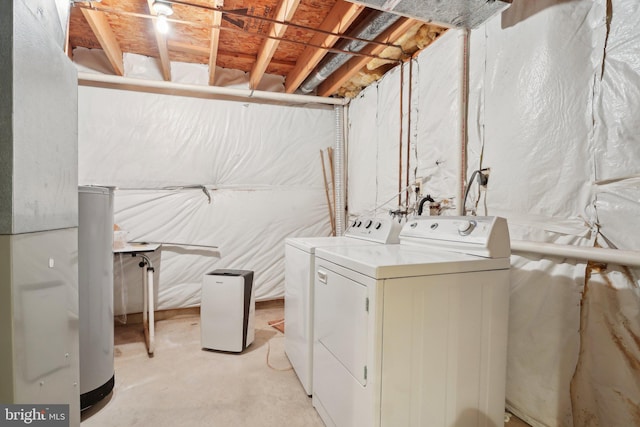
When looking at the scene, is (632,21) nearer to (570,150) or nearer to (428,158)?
(570,150)

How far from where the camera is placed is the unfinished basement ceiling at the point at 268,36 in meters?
2.15

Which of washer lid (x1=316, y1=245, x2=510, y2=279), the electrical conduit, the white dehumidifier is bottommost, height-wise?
the white dehumidifier

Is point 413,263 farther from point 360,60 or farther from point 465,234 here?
point 360,60

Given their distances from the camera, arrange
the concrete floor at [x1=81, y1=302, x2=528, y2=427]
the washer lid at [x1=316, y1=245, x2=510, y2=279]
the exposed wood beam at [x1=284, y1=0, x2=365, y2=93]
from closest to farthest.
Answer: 1. the washer lid at [x1=316, y1=245, x2=510, y2=279]
2. the concrete floor at [x1=81, y1=302, x2=528, y2=427]
3. the exposed wood beam at [x1=284, y1=0, x2=365, y2=93]

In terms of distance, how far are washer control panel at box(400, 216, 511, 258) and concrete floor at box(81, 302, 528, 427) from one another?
0.99 meters

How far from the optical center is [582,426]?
138 centimetres

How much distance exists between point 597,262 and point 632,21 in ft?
3.19

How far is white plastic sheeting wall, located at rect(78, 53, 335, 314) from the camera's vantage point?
9.68 ft

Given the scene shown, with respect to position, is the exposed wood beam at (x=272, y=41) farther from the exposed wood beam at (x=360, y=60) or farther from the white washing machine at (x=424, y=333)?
the white washing machine at (x=424, y=333)

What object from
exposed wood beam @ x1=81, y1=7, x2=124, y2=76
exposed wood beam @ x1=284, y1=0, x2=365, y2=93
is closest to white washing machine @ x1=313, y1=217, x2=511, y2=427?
exposed wood beam @ x1=284, y1=0, x2=365, y2=93

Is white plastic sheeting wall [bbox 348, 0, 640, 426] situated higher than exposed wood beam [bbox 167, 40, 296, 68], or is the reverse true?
exposed wood beam [bbox 167, 40, 296, 68]

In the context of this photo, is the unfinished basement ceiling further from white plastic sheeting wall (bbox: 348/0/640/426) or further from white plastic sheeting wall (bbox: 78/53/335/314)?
white plastic sheeting wall (bbox: 348/0/640/426)

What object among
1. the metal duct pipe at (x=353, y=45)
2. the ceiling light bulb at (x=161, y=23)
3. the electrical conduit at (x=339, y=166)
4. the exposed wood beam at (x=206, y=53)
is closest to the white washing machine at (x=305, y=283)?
the electrical conduit at (x=339, y=166)

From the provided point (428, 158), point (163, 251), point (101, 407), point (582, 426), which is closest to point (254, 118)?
point (163, 251)
